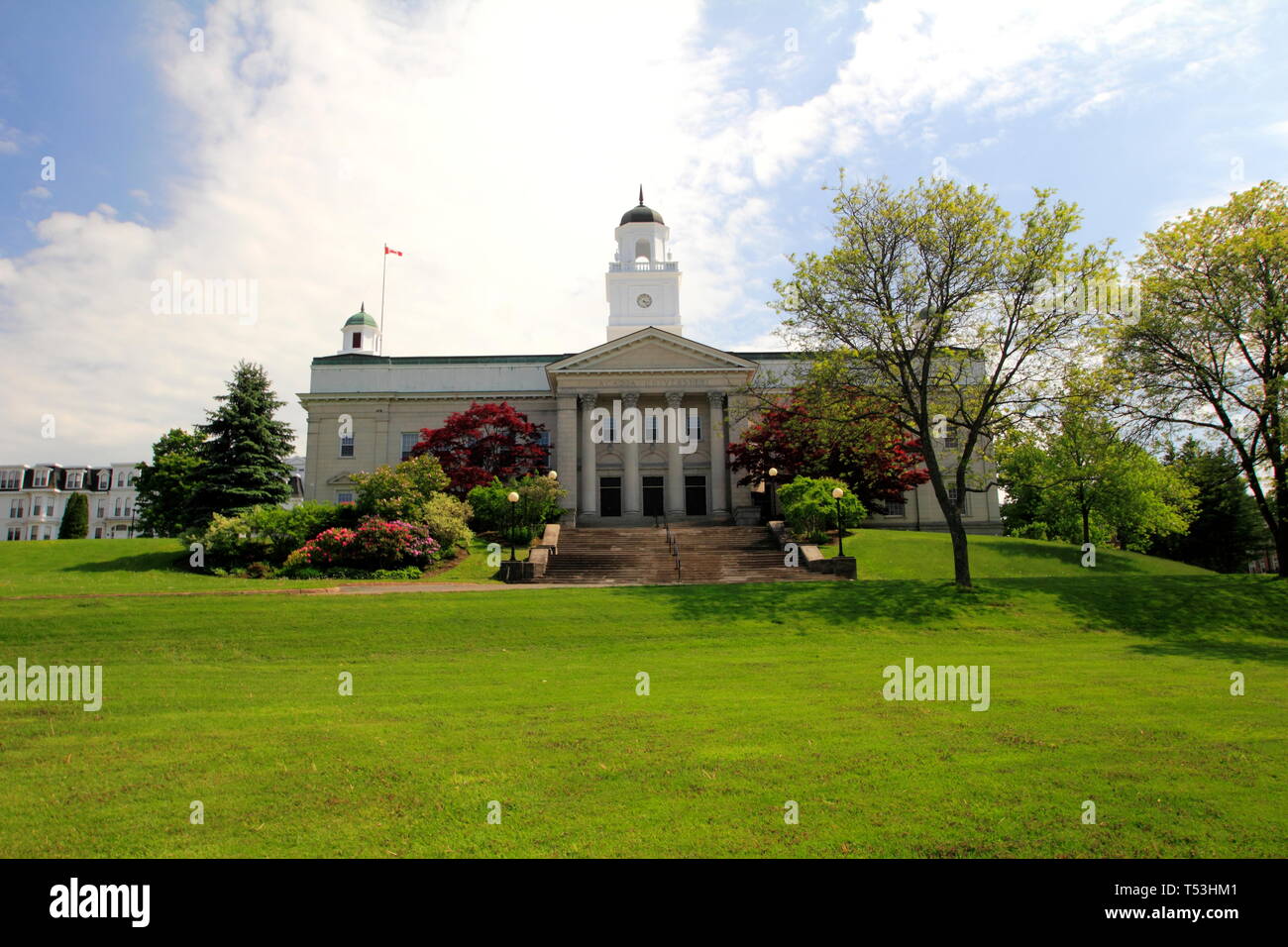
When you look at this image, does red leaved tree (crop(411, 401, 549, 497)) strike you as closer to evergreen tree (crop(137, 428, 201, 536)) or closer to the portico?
the portico

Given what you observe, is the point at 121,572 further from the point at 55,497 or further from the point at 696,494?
the point at 55,497

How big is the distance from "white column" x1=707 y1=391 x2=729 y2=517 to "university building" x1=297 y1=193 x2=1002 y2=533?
2.6 inches

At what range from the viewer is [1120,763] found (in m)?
7.03

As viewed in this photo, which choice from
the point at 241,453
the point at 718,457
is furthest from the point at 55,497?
the point at 718,457

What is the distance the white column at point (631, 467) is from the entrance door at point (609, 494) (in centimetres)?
129

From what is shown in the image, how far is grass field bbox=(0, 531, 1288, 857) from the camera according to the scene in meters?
5.59

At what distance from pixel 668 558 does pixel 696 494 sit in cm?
1509

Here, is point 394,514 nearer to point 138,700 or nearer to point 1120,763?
point 138,700

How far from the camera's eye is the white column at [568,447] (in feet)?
141

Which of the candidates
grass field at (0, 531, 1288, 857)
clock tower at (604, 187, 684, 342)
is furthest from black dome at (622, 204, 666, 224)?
grass field at (0, 531, 1288, 857)

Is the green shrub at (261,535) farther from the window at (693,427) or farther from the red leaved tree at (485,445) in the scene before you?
the window at (693,427)

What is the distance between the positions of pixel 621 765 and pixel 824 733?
2428 mm

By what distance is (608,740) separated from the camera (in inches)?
311
